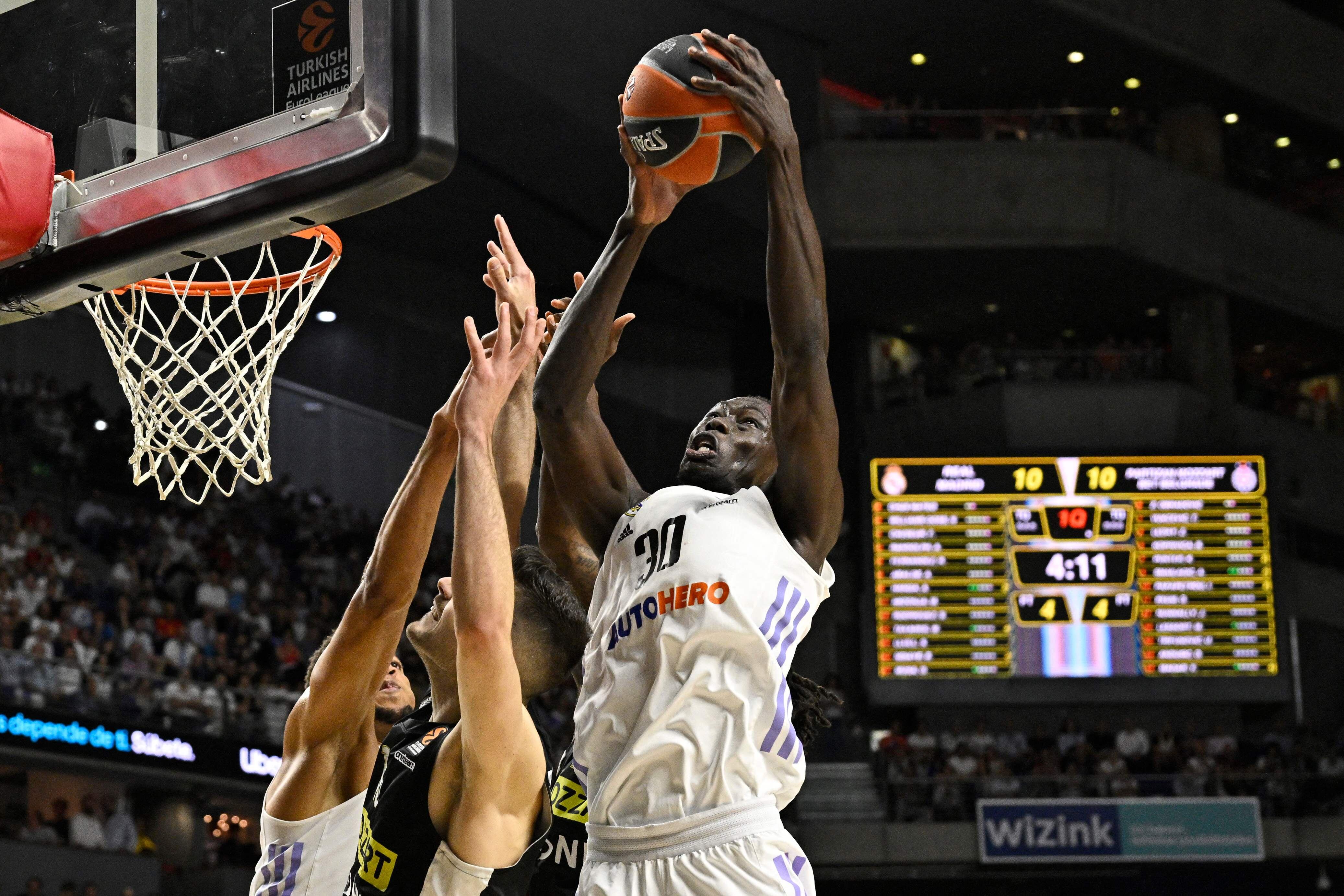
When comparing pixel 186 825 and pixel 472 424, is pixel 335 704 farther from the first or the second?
→ pixel 186 825

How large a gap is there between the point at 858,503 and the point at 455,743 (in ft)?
41.9

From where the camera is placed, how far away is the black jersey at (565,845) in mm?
3588

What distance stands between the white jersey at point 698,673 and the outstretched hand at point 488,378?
408 millimetres

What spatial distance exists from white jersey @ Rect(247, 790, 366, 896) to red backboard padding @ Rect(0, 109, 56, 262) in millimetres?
1357

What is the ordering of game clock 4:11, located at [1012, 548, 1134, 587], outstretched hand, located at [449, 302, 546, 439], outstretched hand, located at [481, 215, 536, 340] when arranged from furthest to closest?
game clock 4:11, located at [1012, 548, 1134, 587] → outstretched hand, located at [481, 215, 536, 340] → outstretched hand, located at [449, 302, 546, 439]

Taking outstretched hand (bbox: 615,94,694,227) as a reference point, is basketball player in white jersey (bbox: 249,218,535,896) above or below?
below

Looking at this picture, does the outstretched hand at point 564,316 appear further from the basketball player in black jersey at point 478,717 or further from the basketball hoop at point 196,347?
the basketball hoop at point 196,347

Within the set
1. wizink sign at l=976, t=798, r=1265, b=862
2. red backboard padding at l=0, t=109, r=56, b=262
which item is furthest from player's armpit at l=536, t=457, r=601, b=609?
wizink sign at l=976, t=798, r=1265, b=862

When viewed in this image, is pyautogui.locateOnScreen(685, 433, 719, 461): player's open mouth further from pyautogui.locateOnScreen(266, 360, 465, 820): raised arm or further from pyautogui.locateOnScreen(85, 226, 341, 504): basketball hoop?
pyautogui.locateOnScreen(85, 226, 341, 504): basketball hoop

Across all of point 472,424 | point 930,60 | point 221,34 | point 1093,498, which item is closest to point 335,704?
point 472,424

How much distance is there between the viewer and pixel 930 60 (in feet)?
60.0

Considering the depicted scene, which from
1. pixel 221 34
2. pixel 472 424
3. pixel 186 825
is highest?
pixel 221 34

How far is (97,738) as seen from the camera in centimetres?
1098

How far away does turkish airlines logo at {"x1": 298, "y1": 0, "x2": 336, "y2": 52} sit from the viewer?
306 cm
